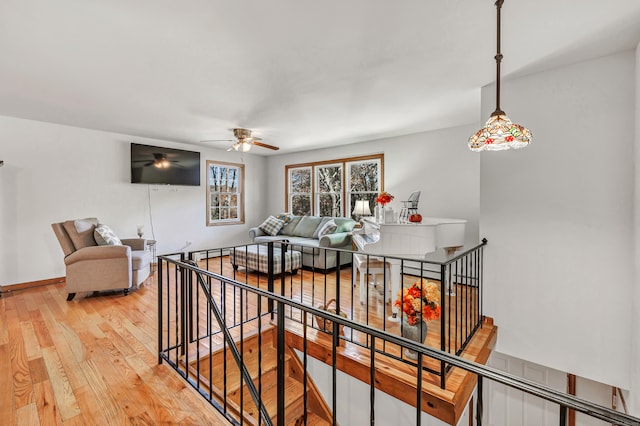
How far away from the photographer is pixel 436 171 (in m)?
4.68

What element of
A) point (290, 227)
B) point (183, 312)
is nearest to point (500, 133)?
point (183, 312)

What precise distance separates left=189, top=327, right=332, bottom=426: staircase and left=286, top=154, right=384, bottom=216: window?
3.40 metres

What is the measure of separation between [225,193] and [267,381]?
15.6ft

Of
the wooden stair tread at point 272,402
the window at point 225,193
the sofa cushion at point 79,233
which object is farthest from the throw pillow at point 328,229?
the sofa cushion at point 79,233

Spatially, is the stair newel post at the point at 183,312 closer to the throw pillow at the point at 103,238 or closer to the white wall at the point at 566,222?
the throw pillow at the point at 103,238

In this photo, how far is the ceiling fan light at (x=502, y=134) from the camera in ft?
5.82

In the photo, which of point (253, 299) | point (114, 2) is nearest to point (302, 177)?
point (253, 299)

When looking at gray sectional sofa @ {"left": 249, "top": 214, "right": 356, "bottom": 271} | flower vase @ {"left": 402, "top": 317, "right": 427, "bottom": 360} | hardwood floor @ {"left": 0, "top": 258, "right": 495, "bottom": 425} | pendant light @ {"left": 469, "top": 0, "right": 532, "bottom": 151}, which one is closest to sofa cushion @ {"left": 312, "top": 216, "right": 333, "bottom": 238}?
gray sectional sofa @ {"left": 249, "top": 214, "right": 356, "bottom": 271}

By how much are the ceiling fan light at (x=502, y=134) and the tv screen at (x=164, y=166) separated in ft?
17.5

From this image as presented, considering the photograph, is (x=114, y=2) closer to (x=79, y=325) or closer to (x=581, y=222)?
(x=79, y=325)

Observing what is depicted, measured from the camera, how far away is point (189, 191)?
5.94 meters

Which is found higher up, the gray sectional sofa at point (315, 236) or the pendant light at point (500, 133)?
the pendant light at point (500, 133)

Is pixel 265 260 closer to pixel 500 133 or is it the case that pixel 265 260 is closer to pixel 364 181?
pixel 364 181

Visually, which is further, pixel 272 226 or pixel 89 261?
pixel 272 226
